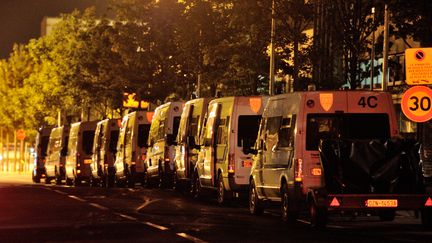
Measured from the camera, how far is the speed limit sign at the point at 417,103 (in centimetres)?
2192

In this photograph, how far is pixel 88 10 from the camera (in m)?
74.7

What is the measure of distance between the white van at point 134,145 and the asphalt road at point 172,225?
1104 centimetres

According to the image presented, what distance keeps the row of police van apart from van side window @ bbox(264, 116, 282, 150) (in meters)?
0.02

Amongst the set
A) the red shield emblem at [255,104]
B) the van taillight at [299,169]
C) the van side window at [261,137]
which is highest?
the red shield emblem at [255,104]

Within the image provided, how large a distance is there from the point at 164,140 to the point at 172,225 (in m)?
15.7

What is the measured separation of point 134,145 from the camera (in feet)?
129

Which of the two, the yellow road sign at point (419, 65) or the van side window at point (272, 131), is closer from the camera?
the van side window at point (272, 131)

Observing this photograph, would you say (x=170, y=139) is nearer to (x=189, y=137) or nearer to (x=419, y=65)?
(x=189, y=137)

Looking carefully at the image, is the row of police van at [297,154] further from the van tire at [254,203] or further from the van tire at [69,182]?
the van tire at [69,182]

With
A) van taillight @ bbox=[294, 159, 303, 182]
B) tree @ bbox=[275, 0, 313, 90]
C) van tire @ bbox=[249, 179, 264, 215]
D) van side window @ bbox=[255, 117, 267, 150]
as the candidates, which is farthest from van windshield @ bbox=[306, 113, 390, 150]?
tree @ bbox=[275, 0, 313, 90]

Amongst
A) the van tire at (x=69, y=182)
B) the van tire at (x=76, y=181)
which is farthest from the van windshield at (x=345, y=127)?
the van tire at (x=69, y=182)

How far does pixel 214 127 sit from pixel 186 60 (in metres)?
20.5

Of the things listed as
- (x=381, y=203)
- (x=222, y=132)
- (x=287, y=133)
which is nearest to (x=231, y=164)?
(x=222, y=132)

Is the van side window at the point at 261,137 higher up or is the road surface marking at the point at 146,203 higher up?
the van side window at the point at 261,137
